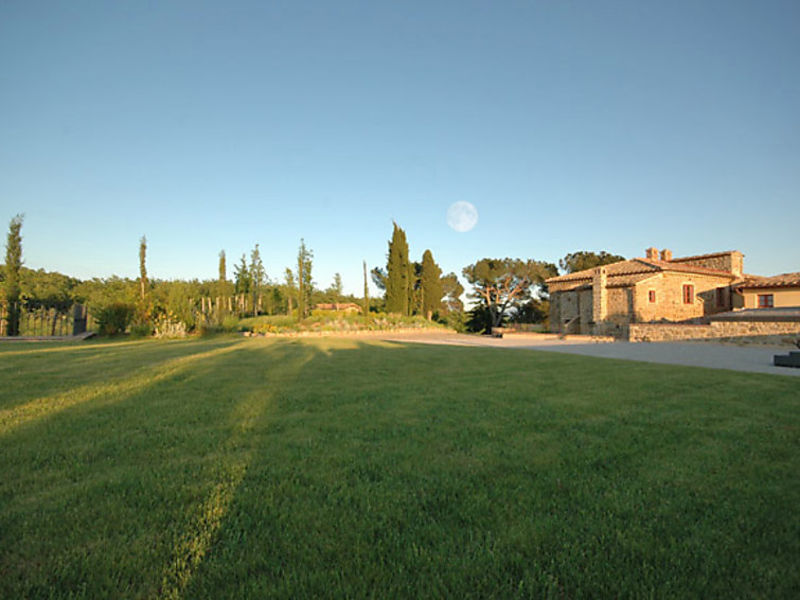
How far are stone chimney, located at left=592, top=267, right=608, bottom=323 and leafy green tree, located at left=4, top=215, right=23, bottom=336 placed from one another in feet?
102

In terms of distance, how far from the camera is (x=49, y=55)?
11.5 metres

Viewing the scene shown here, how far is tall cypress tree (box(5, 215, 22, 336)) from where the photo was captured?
716 inches

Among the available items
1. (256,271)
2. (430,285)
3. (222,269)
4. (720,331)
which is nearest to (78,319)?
(222,269)

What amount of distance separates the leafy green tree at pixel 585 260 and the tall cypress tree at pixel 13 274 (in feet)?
142

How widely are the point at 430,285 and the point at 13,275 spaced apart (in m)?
28.8

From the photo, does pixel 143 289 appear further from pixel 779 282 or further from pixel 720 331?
pixel 779 282

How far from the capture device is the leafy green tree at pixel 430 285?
120 feet

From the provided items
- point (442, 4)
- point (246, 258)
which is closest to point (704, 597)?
point (442, 4)

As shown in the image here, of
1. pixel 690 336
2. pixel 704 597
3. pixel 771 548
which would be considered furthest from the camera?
pixel 690 336

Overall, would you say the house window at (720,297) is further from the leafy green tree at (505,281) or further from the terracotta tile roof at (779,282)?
the leafy green tree at (505,281)

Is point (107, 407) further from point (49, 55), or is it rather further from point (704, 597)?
point (49, 55)

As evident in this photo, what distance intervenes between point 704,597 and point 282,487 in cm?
214

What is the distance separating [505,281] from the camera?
34.7 metres

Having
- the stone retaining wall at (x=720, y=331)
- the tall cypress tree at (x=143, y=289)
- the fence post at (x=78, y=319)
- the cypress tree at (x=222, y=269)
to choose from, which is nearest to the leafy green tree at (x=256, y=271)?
the cypress tree at (x=222, y=269)
